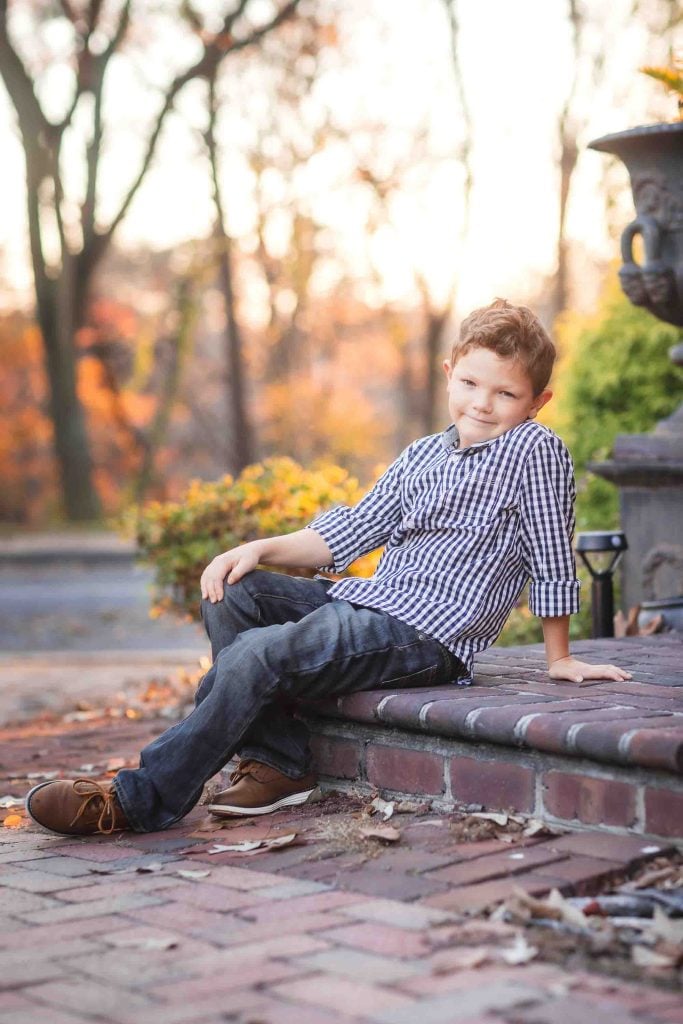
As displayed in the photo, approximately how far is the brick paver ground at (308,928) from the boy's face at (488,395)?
3.38 ft

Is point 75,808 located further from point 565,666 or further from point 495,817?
point 565,666

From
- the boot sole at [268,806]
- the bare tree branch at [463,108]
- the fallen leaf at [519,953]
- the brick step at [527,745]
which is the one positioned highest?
the bare tree branch at [463,108]

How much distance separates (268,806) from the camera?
3361 millimetres

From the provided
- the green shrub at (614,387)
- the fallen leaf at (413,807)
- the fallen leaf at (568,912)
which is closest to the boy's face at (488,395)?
the fallen leaf at (413,807)

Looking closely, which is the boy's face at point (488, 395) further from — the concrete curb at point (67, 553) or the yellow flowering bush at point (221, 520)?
the concrete curb at point (67, 553)

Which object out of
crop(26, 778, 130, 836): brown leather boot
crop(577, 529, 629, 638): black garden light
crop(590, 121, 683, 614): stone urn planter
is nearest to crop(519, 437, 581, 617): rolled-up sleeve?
crop(26, 778, 130, 836): brown leather boot

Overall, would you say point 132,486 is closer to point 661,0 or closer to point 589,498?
point 661,0

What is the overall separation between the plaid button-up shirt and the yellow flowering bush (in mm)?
Answer: 2266

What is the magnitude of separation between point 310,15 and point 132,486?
30.1 feet

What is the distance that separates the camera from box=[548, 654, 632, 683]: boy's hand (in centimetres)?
359

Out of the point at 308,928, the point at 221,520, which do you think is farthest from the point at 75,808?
the point at 221,520

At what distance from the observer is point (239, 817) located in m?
3.34

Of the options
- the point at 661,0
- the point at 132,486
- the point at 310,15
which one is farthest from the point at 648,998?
the point at 132,486

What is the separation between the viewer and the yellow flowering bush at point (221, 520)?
590cm
